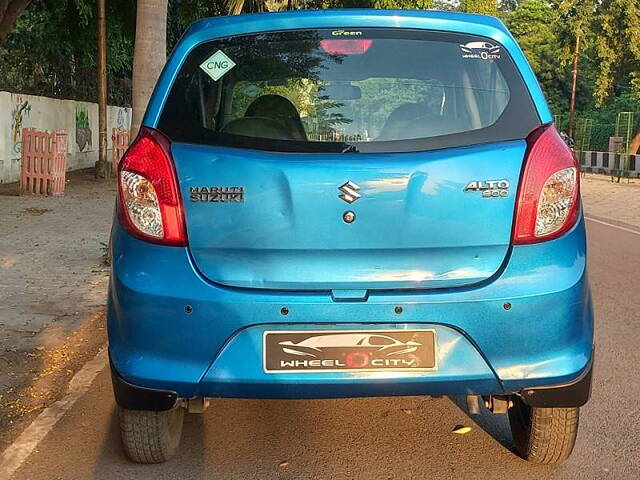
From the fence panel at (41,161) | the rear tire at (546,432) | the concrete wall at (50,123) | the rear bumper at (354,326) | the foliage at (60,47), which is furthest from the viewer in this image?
the foliage at (60,47)

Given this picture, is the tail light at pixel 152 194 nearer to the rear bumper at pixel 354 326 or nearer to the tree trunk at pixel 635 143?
the rear bumper at pixel 354 326

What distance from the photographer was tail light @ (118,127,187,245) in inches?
117

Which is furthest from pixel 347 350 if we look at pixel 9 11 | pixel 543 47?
pixel 543 47

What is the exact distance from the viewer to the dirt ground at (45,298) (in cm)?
462

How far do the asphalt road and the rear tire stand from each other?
0.25 feet

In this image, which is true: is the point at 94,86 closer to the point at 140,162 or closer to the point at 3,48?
the point at 3,48

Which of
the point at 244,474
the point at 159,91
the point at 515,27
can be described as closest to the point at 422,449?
the point at 244,474

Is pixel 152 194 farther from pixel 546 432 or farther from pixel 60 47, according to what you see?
pixel 60 47

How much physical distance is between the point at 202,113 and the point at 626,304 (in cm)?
500

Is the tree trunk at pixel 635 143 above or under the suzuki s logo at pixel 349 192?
above

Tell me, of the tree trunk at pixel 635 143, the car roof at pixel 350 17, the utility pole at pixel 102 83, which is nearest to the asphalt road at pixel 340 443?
the car roof at pixel 350 17

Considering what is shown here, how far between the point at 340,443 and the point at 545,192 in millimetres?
1560

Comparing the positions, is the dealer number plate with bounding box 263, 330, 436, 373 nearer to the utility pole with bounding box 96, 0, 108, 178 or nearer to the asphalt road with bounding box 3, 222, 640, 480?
the asphalt road with bounding box 3, 222, 640, 480

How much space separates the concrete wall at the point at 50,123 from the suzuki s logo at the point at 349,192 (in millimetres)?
15260
